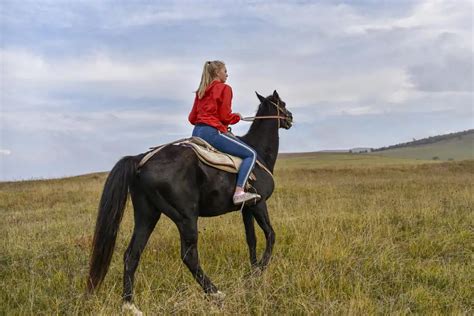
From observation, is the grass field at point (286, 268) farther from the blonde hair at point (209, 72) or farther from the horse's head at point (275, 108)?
the blonde hair at point (209, 72)

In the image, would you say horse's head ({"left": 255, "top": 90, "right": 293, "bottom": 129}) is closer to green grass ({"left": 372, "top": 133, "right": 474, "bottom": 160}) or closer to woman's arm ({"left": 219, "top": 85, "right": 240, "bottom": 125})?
woman's arm ({"left": 219, "top": 85, "right": 240, "bottom": 125})

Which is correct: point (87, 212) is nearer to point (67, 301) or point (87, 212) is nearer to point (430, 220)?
point (67, 301)

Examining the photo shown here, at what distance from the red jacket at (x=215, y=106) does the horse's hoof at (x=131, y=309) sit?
8.20 ft

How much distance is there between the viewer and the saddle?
5.17 meters

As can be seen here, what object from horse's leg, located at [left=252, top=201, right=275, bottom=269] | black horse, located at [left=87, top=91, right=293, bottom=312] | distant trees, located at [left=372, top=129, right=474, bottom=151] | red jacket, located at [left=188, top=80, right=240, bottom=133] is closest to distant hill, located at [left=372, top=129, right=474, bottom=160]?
distant trees, located at [left=372, top=129, right=474, bottom=151]

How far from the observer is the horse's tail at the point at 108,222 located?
4.87 metres

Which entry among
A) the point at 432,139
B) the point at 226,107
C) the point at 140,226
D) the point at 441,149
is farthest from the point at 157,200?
the point at 432,139

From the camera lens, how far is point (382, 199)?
13.3 meters

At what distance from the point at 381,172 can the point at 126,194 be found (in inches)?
1073

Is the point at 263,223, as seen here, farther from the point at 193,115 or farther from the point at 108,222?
the point at 108,222

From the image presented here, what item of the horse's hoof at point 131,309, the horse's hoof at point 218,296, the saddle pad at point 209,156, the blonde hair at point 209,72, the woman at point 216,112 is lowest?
the horse's hoof at point 218,296

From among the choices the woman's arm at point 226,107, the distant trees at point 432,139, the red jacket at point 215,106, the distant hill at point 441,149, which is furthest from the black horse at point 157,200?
the distant trees at point 432,139

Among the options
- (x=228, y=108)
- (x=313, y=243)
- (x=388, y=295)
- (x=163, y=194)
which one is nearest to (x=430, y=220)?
(x=313, y=243)

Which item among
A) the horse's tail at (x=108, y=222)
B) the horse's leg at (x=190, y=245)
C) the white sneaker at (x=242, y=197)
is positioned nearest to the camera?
the horse's tail at (x=108, y=222)
